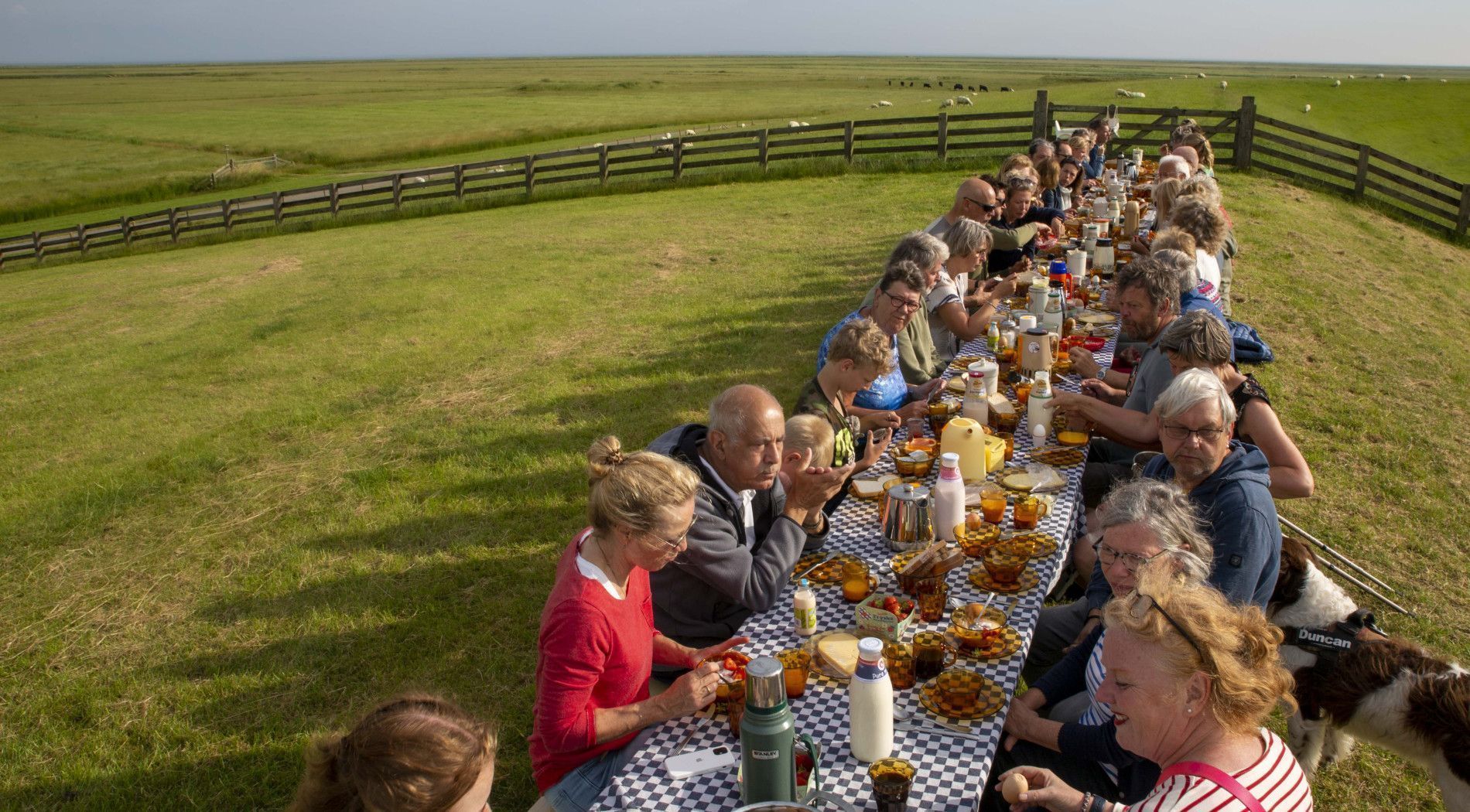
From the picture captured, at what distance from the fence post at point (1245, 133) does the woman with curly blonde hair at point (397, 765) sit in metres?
20.6

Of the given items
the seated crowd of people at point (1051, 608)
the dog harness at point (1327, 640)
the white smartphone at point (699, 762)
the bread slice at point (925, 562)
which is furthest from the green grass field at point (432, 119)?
the white smartphone at point (699, 762)

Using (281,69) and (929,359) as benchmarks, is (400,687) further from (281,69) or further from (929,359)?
(281,69)

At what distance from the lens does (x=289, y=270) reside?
1644 cm

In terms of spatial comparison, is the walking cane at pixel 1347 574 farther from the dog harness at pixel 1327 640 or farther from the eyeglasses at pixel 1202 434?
the eyeglasses at pixel 1202 434

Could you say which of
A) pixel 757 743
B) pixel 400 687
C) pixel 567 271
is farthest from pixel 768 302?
pixel 757 743

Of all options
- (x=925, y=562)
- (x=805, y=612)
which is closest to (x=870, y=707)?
(x=805, y=612)

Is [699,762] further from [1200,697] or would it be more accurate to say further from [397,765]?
[1200,697]

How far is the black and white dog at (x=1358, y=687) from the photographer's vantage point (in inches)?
124

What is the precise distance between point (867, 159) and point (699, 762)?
20439 mm

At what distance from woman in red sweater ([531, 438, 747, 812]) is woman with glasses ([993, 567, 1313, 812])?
3.95 ft

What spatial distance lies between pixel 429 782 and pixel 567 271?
1255 cm

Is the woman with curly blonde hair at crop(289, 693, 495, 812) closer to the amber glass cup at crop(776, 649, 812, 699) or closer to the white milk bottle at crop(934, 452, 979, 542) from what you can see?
the amber glass cup at crop(776, 649, 812, 699)

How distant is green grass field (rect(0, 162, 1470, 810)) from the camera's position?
477cm

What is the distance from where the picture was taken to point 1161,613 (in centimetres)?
222
